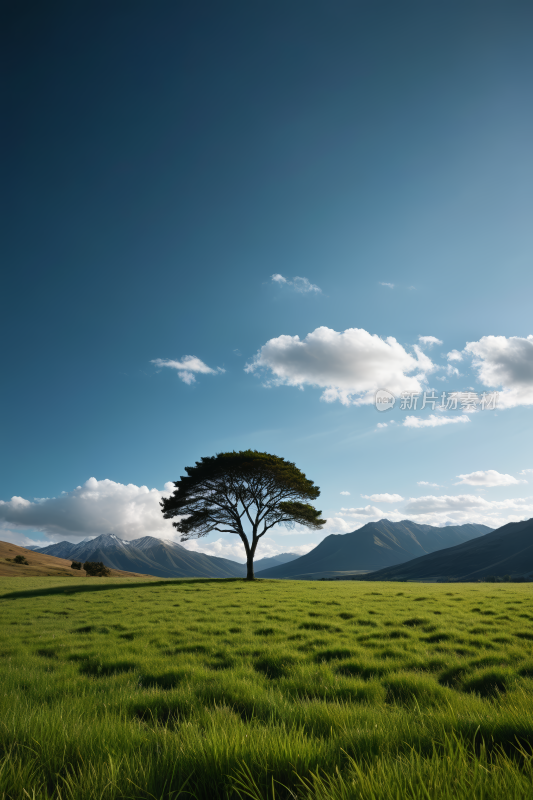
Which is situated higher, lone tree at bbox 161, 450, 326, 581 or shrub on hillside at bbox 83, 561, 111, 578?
lone tree at bbox 161, 450, 326, 581

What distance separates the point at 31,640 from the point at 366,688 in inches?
376

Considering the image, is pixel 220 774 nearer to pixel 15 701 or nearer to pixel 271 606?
pixel 15 701

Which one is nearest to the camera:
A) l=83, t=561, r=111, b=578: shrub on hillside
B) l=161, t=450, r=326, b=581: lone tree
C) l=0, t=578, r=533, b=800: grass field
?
l=0, t=578, r=533, b=800: grass field

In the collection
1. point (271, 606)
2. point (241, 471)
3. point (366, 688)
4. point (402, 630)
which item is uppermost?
point (241, 471)

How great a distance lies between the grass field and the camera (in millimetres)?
2223

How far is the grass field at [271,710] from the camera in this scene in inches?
87.5

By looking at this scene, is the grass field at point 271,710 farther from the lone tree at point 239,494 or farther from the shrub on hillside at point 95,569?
the shrub on hillside at point 95,569

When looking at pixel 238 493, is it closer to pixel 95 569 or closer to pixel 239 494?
pixel 239 494

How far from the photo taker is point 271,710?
3.93 meters

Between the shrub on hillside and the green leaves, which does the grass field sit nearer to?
the green leaves

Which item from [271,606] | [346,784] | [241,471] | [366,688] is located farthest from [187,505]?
[346,784]

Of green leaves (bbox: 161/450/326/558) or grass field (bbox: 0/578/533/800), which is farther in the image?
green leaves (bbox: 161/450/326/558)

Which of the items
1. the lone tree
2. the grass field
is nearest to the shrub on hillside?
the lone tree

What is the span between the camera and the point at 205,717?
354cm
